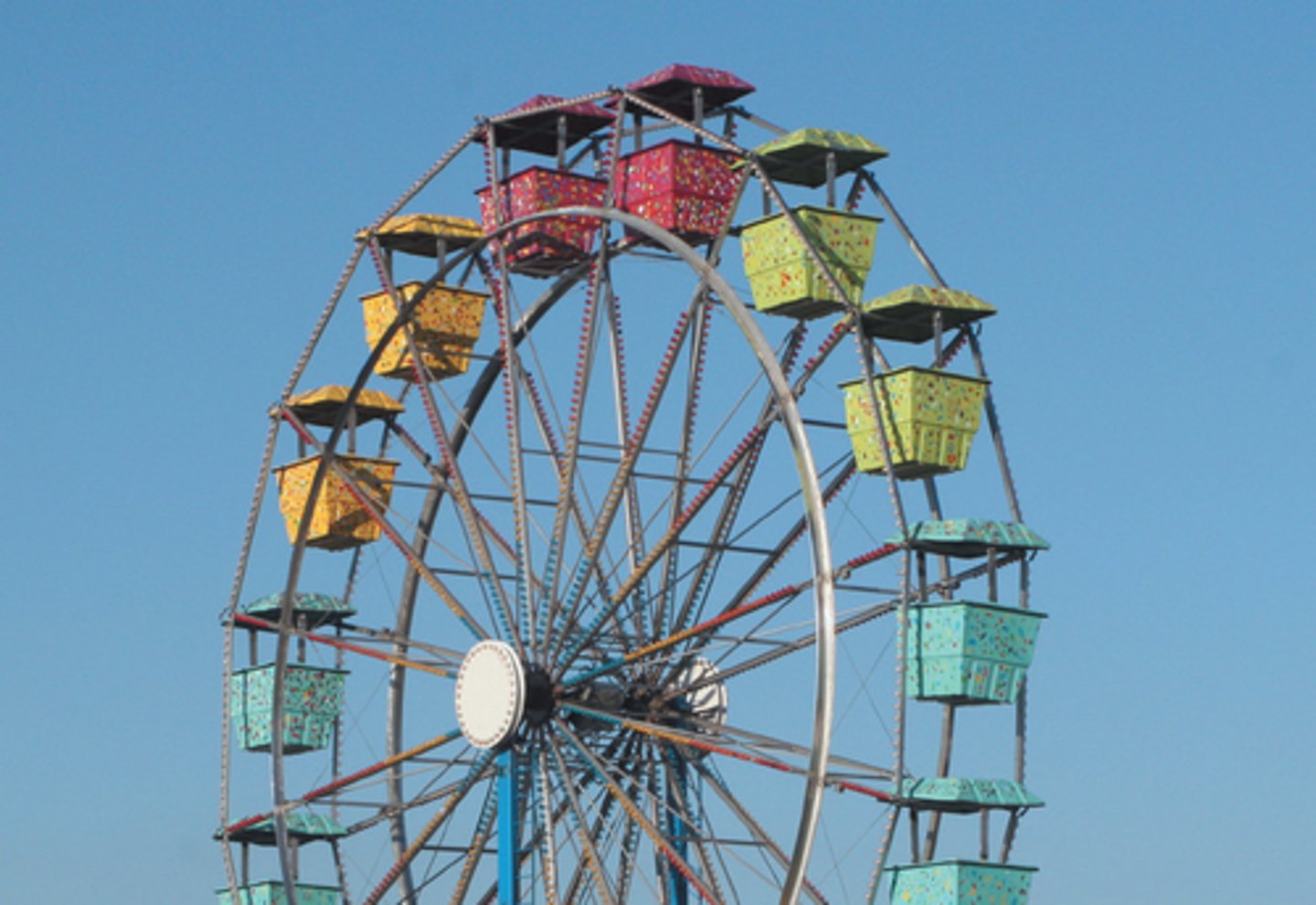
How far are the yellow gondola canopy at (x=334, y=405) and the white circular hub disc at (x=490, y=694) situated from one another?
4818 mm

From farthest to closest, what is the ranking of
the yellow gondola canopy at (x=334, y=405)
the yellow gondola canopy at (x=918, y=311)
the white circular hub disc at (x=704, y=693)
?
the yellow gondola canopy at (x=334, y=405), the white circular hub disc at (x=704, y=693), the yellow gondola canopy at (x=918, y=311)

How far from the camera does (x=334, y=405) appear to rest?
36.1m

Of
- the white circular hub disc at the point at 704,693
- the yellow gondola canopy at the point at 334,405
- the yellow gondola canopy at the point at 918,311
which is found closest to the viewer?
the yellow gondola canopy at the point at 918,311

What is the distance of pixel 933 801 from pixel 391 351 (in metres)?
8.88

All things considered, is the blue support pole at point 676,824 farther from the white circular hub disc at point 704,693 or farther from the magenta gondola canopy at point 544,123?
the magenta gondola canopy at point 544,123

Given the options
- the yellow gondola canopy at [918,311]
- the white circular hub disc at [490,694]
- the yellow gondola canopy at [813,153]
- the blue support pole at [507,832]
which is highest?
the yellow gondola canopy at [813,153]

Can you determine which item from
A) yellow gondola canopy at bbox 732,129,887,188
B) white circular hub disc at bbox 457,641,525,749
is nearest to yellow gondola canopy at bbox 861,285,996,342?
yellow gondola canopy at bbox 732,129,887,188

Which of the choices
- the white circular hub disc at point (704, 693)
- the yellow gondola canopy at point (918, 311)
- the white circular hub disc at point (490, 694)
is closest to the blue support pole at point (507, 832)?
the white circular hub disc at point (490, 694)

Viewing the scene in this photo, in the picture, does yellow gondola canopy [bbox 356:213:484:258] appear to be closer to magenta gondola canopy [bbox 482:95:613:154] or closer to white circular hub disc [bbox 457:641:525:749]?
magenta gondola canopy [bbox 482:95:613:154]

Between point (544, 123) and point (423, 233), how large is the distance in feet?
5.47

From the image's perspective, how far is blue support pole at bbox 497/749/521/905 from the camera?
31.8 meters

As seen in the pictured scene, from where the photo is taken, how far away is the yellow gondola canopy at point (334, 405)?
3594cm

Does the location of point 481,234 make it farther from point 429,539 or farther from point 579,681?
point 579,681

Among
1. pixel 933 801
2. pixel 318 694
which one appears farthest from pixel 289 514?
pixel 933 801
